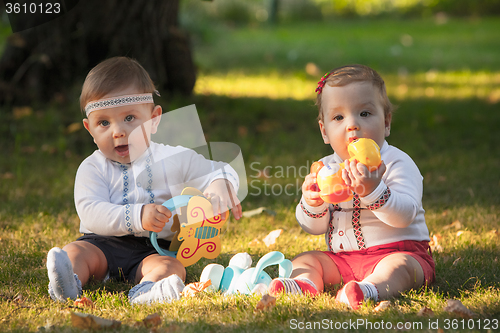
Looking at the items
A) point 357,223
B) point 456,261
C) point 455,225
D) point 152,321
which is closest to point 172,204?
point 152,321

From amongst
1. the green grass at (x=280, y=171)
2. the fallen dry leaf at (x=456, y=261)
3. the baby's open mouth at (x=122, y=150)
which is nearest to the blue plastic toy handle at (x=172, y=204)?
the green grass at (x=280, y=171)

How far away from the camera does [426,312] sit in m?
2.05

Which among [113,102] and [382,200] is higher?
[113,102]

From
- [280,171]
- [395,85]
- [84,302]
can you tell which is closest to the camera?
[84,302]

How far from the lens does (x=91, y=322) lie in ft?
6.44

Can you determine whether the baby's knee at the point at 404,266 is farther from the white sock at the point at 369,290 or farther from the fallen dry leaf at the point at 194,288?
the fallen dry leaf at the point at 194,288

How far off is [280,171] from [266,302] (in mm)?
2687

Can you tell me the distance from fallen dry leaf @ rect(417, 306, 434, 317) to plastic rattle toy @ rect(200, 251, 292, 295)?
0.59 metres

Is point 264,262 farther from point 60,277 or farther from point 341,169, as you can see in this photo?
point 60,277

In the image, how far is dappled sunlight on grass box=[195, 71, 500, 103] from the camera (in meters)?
7.48

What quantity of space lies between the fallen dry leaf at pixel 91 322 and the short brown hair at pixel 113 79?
3.63 feet

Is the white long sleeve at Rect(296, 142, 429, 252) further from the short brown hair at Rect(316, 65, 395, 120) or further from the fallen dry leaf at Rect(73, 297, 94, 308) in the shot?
the fallen dry leaf at Rect(73, 297, 94, 308)

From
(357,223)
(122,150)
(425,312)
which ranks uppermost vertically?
(122,150)

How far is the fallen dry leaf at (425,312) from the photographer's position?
2.04m
